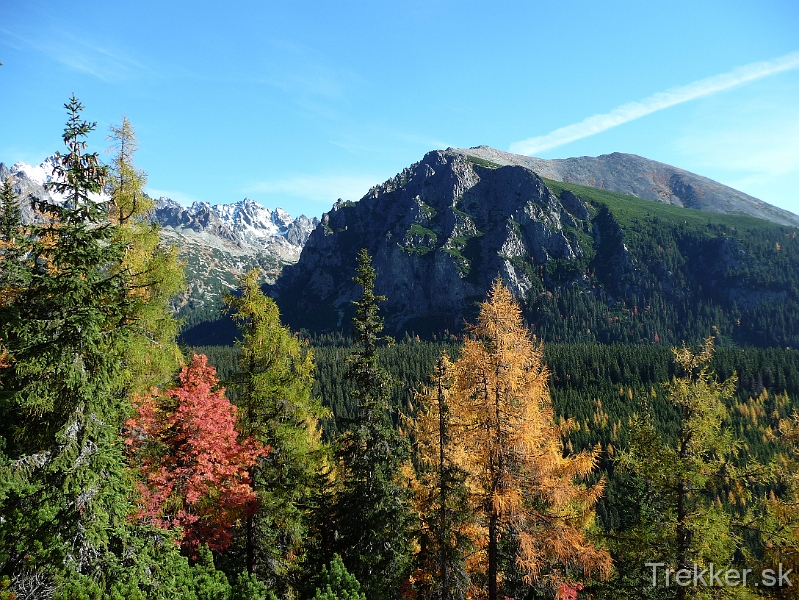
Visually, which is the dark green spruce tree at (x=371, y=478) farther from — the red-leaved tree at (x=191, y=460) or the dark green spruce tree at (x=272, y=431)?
the red-leaved tree at (x=191, y=460)

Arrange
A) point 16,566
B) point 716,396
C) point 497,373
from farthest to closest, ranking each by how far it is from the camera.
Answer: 1. point 716,396
2. point 497,373
3. point 16,566

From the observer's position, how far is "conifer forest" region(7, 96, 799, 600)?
1070cm

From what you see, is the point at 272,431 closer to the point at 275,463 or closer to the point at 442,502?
the point at 275,463

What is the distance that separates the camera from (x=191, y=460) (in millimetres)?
17078

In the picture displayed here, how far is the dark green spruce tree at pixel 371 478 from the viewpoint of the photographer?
1734cm

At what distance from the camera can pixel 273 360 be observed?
21203 mm

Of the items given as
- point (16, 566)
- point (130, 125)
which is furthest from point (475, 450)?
point (130, 125)

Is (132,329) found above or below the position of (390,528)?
above

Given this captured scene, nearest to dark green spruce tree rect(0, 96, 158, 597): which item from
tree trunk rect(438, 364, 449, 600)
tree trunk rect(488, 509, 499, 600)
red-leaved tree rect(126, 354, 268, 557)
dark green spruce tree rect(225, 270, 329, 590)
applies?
red-leaved tree rect(126, 354, 268, 557)

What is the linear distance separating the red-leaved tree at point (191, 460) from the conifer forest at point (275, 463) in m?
0.08

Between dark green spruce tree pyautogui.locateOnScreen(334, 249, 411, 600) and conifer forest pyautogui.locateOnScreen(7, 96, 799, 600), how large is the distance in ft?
0.34

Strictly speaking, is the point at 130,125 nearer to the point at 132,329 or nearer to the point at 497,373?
the point at 132,329

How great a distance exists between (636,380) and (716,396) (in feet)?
537

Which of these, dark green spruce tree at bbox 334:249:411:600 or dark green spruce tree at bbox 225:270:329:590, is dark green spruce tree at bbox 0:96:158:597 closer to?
dark green spruce tree at bbox 225:270:329:590
